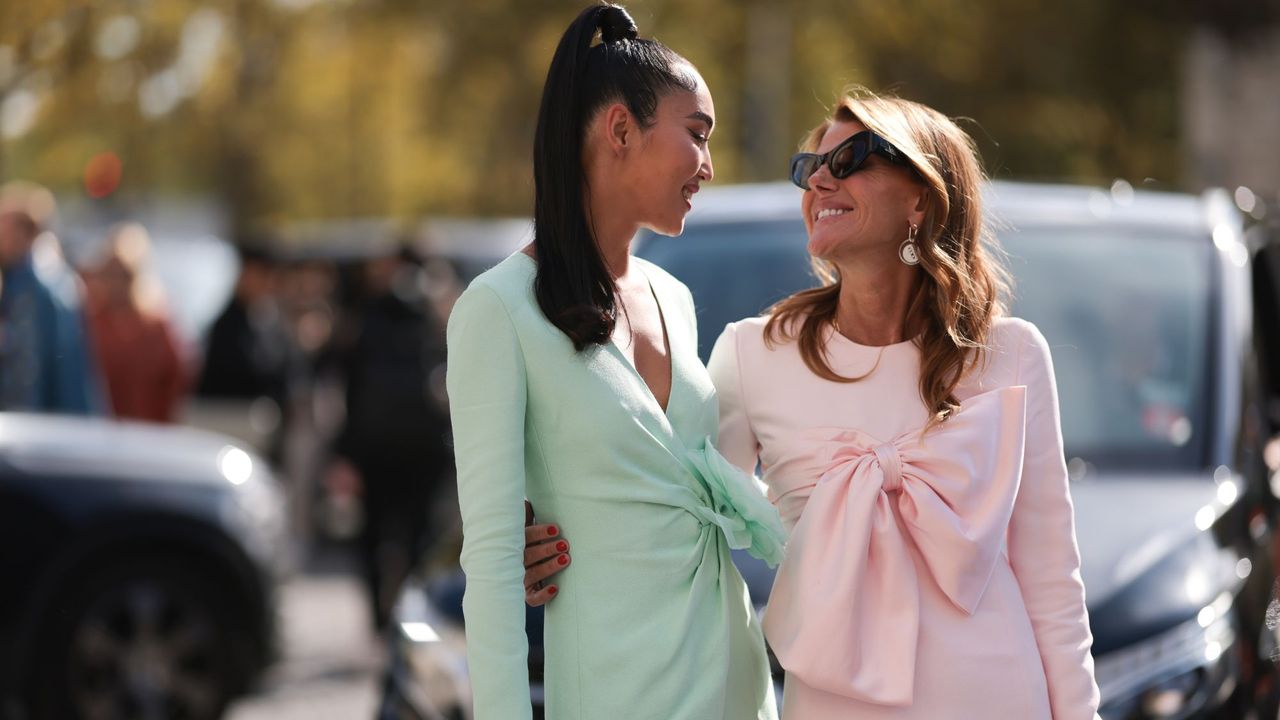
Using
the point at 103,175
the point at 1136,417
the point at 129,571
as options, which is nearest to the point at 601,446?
the point at 1136,417

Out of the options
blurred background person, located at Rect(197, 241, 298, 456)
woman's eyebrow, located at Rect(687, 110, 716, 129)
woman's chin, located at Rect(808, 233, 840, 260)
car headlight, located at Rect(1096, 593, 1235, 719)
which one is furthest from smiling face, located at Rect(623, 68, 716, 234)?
blurred background person, located at Rect(197, 241, 298, 456)

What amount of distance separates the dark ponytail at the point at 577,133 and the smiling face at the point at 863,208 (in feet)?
1.19

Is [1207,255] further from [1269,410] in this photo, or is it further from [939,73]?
[939,73]

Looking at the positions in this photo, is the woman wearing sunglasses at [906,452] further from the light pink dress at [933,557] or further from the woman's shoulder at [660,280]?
the woman's shoulder at [660,280]

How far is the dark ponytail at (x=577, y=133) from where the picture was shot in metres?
2.80

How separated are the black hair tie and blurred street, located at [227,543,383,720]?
443 centimetres

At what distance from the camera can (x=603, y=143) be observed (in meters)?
2.84

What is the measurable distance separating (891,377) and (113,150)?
23902 millimetres

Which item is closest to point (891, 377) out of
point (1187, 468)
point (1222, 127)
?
point (1187, 468)

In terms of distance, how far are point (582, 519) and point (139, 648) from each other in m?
4.61

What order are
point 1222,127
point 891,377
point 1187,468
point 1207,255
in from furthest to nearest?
point 1222,127, point 1207,255, point 1187,468, point 891,377

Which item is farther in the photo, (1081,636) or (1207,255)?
(1207,255)

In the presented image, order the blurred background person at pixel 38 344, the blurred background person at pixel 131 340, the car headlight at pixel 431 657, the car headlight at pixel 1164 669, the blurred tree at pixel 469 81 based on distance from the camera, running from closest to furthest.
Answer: the car headlight at pixel 1164 669, the car headlight at pixel 431 657, the blurred background person at pixel 38 344, the blurred background person at pixel 131 340, the blurred tree at pixel 469 81

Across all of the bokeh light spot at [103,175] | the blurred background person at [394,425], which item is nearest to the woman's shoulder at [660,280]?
the blurred background person at [394,425]
